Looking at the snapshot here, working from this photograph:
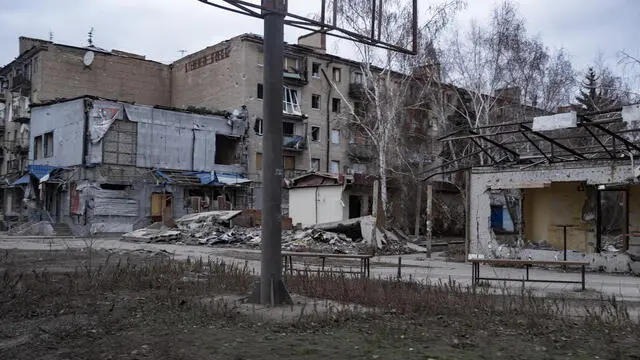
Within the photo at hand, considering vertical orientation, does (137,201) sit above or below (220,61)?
below

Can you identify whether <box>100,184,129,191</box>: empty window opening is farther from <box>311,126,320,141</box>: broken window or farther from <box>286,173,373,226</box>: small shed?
<box>311,126,320,141</box>: broken window

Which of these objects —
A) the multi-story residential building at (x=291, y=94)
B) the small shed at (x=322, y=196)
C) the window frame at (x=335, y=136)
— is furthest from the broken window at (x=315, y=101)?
the small shed at (x=322, y=196)

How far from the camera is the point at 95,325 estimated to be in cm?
697

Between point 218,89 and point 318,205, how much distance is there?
66.7 feet

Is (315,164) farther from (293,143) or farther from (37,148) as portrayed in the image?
(37,148)

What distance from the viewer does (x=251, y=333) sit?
671 cm

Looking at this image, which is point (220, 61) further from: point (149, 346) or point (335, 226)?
point (149, 346)

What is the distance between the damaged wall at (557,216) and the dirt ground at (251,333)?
1487 cm

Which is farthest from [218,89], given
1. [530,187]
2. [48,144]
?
[530,187]

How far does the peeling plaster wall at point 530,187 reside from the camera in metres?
17.7

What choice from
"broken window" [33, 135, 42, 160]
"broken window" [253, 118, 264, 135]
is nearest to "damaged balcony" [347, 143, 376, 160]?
"broken window" [253, 118, 264, 135]

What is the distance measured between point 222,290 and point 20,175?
4219cm

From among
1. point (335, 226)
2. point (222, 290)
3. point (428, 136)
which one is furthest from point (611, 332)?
point (428, 136)

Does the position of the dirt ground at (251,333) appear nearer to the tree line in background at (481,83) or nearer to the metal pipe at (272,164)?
the metal pipe at (272,164)
